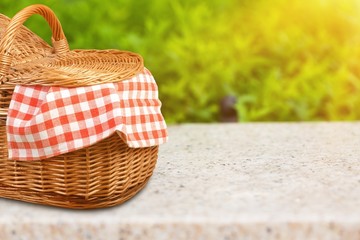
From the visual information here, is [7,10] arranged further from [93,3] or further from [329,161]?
[329,161]

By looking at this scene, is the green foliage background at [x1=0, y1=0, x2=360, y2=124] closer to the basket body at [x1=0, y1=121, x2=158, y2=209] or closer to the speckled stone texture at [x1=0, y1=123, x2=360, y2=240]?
the speckled stone texture at [x1=0, y1=123, x2=360, y2=240]

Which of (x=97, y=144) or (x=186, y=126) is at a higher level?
(x=97, y=144)

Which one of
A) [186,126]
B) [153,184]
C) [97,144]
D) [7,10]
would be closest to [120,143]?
[97,144]

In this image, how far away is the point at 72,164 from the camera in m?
1.66

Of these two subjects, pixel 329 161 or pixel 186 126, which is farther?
Result: pixel 186 126

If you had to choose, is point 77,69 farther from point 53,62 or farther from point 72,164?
point 72,164

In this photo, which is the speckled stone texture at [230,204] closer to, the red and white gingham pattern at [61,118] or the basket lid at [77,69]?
the red and white gingham pattern at [61,118]

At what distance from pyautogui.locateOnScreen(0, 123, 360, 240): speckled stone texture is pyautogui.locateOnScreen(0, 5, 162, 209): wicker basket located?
0.13 ft

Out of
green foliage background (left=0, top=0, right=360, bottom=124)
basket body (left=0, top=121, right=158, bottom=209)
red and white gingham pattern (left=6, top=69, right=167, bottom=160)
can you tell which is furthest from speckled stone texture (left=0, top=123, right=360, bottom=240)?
green foliage background (left=0, top=0, right=360, bottom=124)

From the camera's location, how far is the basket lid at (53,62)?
1644 millimetres

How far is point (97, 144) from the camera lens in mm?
1658

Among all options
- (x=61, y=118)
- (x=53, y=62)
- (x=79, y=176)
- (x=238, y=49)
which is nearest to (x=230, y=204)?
(x=79, y=176)

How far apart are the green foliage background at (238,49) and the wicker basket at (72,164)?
122 cm

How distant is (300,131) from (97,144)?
4.03 ft
